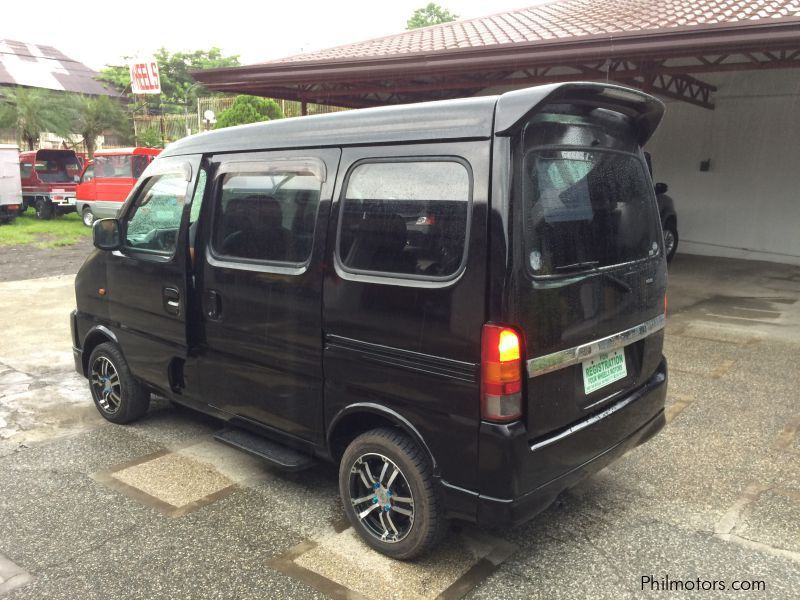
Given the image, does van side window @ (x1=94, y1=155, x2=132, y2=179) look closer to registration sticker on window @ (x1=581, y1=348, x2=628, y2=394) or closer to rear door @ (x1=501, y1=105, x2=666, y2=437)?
rear door @ (x1=501, y1=105, x2=666, y2=437)

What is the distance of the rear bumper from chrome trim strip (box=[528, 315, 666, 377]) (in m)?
0.26

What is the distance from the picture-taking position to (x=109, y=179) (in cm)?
1717

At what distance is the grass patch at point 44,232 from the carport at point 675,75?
695 cm

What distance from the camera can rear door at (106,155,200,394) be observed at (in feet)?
12.3

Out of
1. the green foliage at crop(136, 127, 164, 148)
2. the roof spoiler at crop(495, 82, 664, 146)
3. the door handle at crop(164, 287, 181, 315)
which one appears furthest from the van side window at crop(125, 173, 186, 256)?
the green foliage at crop(136, 127, 164, 148)

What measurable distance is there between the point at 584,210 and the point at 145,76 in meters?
31.6

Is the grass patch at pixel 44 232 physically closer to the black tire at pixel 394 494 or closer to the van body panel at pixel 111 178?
the van body panel at pixel 111 178

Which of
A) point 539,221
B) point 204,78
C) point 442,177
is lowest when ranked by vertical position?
point 539,221

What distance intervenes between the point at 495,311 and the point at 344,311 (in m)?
0.79

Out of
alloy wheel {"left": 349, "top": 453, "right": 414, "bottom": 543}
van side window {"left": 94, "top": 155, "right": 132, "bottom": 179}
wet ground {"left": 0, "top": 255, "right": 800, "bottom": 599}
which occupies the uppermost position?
van side window {"left": 94, "top": 155, "right": 132, "bottom": 179}

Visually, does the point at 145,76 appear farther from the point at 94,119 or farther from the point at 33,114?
the point at 33,114

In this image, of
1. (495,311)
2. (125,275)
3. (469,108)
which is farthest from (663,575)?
(125,275)

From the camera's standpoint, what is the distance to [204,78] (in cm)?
1092

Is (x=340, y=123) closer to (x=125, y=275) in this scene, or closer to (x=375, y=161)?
(x=375, y=161)
